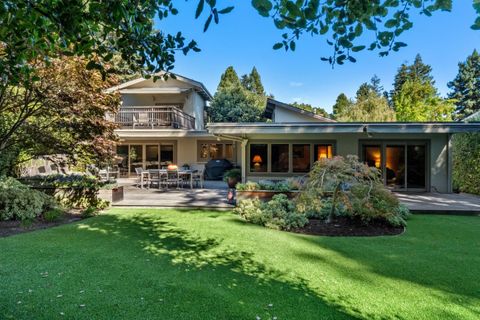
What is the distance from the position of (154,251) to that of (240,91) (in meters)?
23.7

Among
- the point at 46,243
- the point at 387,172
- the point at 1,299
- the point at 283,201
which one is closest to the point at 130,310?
the point at 1,299

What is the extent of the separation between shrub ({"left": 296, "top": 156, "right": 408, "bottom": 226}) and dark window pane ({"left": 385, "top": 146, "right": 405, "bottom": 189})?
6017 mm

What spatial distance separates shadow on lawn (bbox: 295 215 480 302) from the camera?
4141mm

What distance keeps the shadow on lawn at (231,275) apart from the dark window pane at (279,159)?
7.38 metres

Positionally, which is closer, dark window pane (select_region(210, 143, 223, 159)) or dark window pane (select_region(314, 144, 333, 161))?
dark window pane (select_region(314, 144, 333, 161))

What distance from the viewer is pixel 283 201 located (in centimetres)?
877

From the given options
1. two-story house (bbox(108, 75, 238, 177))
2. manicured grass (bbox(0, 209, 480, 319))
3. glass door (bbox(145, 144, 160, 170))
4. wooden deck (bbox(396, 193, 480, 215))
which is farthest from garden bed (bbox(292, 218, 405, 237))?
glass door (bbox(145, 144, 160, 170))

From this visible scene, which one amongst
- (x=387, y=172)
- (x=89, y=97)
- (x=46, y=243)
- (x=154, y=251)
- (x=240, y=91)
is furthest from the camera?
(x=240, y=91)

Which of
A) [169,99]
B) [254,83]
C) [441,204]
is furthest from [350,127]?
[254,83]

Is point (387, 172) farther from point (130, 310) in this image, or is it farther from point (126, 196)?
point (130, 310)

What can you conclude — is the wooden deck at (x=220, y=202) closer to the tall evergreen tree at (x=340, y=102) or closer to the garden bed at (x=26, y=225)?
the garden bed at (x=26, y=225)

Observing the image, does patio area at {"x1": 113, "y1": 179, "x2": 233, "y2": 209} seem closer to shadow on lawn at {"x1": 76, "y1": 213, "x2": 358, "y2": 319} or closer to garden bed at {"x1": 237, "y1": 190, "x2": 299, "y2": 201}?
garden bed at {"x1": 237, "y1": 190, "x2": 299, "y2": 201}

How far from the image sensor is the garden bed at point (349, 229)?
6887 mm

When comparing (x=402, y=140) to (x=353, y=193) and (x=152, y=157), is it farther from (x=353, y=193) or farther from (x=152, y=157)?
(x=152, y=157)
